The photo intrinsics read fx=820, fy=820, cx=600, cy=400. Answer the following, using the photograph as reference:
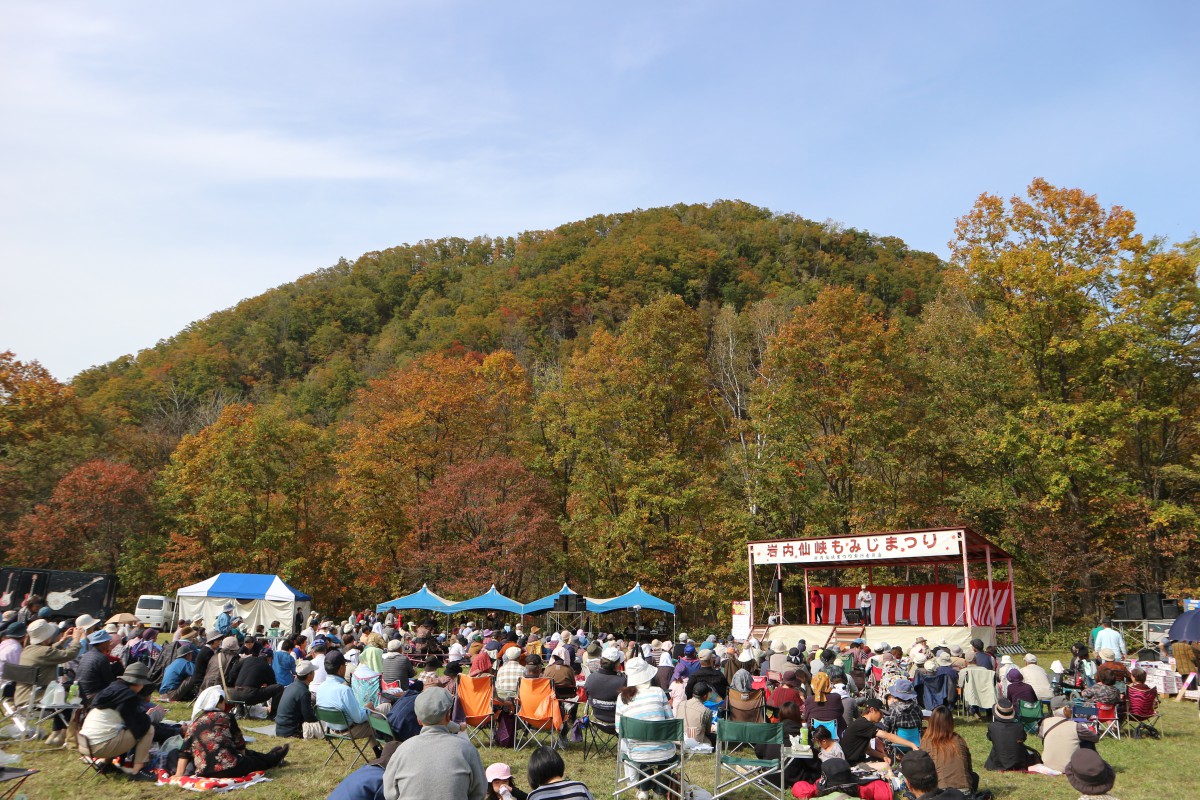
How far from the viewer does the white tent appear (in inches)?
840

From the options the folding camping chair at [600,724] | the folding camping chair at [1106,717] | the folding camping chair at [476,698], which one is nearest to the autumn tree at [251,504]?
the folding camping chair at [600,724]

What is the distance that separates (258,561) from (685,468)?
17426 millimetres

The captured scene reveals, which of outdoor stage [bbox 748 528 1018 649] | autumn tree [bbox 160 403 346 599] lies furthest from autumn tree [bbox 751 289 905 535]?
autumn tree [bbox 160 403 346 599]

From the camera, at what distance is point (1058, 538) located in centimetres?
2400

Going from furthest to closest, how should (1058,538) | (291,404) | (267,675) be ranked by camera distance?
(291,404) < (1058,538) < (267,675)

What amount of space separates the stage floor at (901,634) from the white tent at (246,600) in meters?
12.4

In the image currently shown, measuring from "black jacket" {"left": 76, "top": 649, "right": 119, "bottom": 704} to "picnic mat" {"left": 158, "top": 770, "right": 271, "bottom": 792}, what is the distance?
3.08 feet

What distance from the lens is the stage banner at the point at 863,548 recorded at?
18391mm

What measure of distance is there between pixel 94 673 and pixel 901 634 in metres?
15.3

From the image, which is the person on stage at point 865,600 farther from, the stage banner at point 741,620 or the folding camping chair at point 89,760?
the folding camping chair at point 89,760

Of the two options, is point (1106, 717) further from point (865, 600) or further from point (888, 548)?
point (865, 600)

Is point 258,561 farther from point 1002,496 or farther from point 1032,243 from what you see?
point 1032,243

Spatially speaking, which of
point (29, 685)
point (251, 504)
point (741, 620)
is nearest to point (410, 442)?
point (251, 504)

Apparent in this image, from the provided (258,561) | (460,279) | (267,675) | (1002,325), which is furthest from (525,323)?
(267,675)
